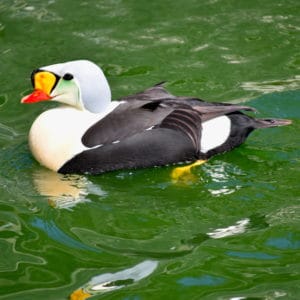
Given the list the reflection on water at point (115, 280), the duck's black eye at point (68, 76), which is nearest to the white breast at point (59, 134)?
the duck's black eye at point (68, 76)

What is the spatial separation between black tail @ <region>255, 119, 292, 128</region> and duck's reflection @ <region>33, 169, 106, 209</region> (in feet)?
3.68

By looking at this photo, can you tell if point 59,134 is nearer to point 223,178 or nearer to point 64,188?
point 64,188

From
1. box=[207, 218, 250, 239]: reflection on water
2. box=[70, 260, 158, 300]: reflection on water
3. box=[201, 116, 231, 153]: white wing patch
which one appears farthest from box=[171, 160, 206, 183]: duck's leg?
box=[70, 260, 158, 300]: reflection on water

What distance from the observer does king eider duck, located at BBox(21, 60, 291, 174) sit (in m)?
5.20

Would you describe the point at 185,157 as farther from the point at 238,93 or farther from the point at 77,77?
the point at 238,93

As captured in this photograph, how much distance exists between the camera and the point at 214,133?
214 inches

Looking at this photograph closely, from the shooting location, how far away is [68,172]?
17.4ft

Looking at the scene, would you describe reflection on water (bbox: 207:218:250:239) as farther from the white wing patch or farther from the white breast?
the white breast

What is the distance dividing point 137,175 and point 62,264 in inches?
44.7

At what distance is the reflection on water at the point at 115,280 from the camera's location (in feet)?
13.1

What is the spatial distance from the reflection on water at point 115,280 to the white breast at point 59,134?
123 centimetres

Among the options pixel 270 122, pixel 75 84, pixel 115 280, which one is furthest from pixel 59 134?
pixel 115 280

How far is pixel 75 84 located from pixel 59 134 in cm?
33

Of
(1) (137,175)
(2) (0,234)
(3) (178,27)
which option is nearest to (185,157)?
(1) (137,175)
